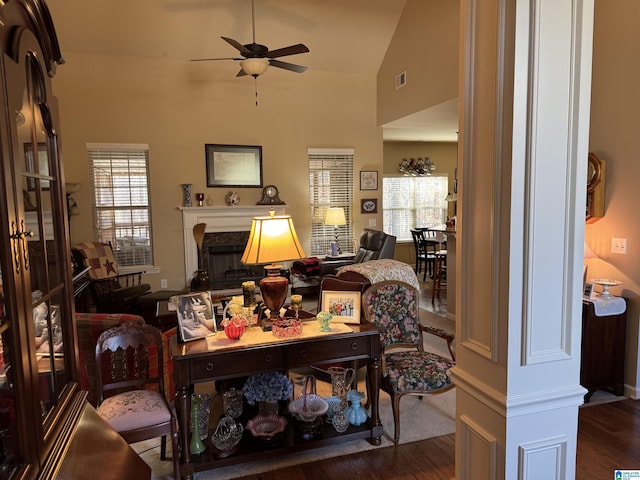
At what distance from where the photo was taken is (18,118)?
38.2 inches

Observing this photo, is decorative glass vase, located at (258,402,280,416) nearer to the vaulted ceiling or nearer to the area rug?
the area rug

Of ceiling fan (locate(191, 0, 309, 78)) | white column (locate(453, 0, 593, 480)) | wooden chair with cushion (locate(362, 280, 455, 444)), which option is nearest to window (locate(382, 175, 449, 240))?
ceiling fan (locate(191, 0, 309, 78))

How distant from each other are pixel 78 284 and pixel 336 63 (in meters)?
5.09

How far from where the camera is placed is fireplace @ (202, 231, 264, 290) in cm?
654

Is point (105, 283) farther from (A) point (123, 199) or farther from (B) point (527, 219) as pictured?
(B) point (527, 219)

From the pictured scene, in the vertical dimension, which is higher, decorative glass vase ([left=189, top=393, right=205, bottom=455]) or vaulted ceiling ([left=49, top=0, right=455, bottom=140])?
vaulted ceiling ([left=49, top=0, right=455, bottom=140])

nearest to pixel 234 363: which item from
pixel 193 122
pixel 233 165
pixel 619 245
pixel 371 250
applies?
pixel 619 245

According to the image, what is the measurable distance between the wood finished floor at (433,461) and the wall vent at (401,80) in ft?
16.9

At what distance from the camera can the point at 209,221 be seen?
6.50m

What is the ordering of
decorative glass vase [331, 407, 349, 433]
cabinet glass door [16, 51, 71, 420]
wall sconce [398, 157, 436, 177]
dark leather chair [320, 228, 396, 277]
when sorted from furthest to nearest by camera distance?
wall sconce [398, 157, 436, 177], dark leather chair [320, 228, 396, 277], decorative glass vase [331, 407, 349, 433], cabinet glass door [16, 51, 71, 420]

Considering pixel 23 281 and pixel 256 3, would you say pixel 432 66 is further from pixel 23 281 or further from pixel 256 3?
pixel 23 281

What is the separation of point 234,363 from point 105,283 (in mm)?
3841

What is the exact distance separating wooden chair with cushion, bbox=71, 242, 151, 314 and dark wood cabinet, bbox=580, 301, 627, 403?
15.8ft

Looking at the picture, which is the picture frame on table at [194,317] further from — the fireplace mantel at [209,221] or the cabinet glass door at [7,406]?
the fireplace mantel at [209,221]
